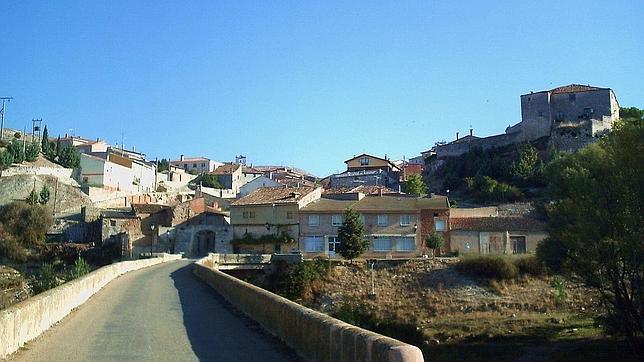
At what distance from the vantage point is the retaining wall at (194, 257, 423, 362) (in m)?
6.08

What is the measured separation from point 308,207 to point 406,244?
10534 mm

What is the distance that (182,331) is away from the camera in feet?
45.2

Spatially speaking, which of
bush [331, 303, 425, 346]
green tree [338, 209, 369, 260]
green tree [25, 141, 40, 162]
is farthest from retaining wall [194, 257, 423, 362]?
green tree [25, 141, 40, 162]

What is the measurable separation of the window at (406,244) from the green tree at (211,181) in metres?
65.8

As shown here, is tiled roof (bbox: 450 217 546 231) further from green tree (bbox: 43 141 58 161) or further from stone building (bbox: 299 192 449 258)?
green tree (bbox: 43 141 58 161)

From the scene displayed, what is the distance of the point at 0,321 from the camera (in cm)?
916

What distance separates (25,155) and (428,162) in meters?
68.2

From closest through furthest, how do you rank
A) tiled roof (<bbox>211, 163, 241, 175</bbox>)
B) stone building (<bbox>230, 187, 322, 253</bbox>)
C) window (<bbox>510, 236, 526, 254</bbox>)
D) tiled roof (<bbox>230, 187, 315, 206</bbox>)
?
1. window (<bbox>510, 236, 526, 254</bbox>)
2. stone building (<bbox>230, 187, 322, 253</bbox>)
3. tiled roof (<bbox>230, 187, 315, 206</bbox>)
4. tiled roof (<bbox>211, 163, 241, 175</bbox>)

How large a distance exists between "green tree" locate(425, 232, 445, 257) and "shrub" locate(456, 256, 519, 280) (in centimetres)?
549

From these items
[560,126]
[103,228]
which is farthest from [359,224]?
[560,126]

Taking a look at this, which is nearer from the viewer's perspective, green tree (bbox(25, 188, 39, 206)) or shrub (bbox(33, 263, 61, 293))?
shrub (bbox(33, 263, 61, 293))

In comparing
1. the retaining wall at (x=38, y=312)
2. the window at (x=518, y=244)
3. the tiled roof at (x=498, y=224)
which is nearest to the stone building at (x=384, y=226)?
the tiled roof at (x=498, y=224)

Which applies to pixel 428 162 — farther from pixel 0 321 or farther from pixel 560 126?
pixel 0 321

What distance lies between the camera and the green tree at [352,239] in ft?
169
